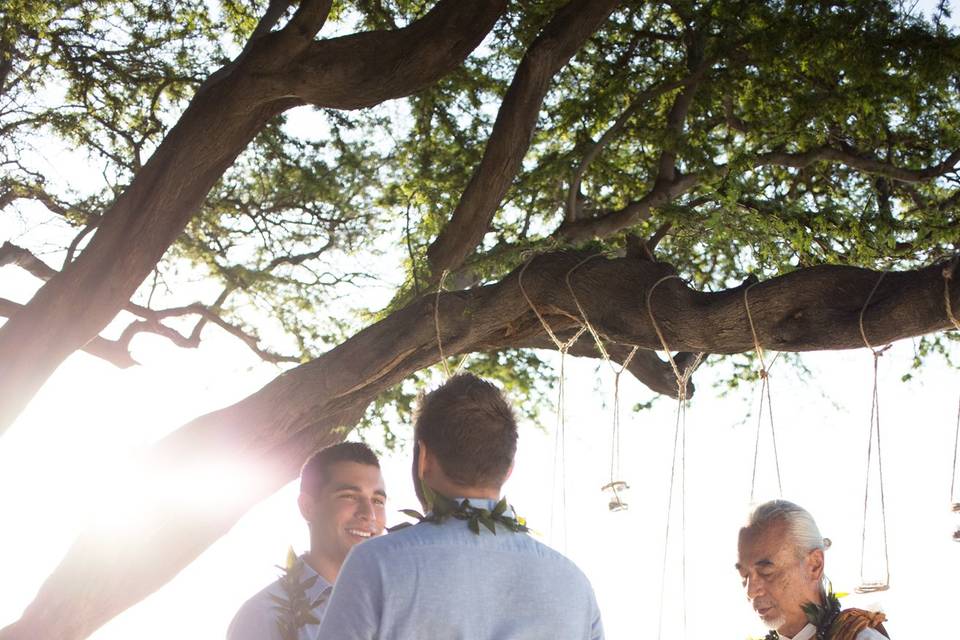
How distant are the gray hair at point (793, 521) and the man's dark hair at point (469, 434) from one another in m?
0.92

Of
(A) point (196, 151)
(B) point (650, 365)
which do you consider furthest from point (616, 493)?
(A) point (196, 151)

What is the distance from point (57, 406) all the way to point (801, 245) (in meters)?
4.93

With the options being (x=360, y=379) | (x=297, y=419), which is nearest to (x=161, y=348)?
(x=297, y=419)

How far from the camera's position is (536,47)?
18.5 feet

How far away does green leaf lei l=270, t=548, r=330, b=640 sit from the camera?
2.88 meters

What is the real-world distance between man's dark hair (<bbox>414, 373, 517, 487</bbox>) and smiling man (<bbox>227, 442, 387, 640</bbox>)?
0.87 meters

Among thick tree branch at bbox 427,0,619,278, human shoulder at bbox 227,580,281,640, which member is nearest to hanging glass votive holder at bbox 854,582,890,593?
human shoulder at bbox 227,580,281,640

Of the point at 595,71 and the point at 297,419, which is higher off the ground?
the point at 595,71

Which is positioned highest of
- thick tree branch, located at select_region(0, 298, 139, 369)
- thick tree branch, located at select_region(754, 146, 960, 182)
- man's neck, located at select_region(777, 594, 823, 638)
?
thick tree branch, located at select_region(754, 146, 960, 182)

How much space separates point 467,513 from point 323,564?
108cm

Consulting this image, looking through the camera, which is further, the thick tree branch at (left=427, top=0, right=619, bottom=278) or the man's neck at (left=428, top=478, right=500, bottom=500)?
the thick tree branch at (left=427, top=0, right=619, bottom=278)

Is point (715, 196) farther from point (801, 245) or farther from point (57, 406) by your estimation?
point (57, 406)

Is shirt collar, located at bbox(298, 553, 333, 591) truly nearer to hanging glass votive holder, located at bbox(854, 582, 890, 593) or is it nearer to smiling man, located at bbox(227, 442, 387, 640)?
smiling man, located at bbox(227, 442, 387, 640)

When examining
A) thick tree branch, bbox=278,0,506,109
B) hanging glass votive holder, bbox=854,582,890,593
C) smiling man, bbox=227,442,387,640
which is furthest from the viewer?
thick tree branch, bbox=278,0,506,109
